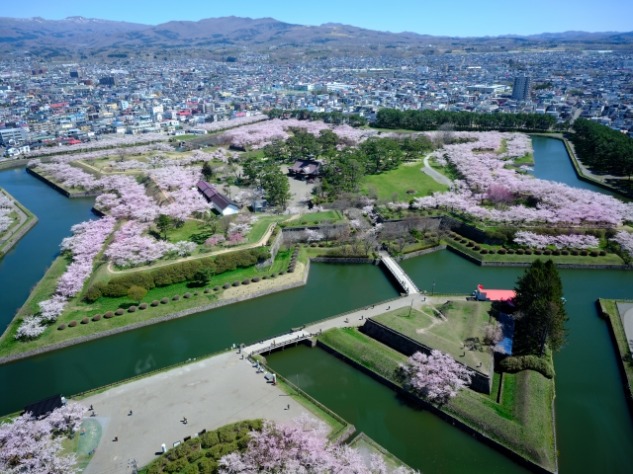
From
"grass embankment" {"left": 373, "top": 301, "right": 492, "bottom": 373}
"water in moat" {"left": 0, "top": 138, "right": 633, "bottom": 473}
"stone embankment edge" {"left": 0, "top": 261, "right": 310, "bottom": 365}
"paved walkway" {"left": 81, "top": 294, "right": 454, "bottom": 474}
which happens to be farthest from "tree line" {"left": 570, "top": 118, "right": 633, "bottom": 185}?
"paved walkway" {"left": 81, "top": 294, "right": 454, "bottom": 474}

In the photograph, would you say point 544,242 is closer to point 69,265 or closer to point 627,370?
point 627,370

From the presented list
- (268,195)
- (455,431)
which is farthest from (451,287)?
(268,195)

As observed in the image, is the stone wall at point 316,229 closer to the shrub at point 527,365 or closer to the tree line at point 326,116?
the shrub at point 527,365

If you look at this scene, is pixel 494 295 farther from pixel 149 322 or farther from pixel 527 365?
pixel 149 322

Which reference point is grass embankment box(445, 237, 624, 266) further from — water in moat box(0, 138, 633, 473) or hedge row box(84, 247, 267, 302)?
hedge row box(84, 247, 267, 302)

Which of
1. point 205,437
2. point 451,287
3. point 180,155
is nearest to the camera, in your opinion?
point 205,437
